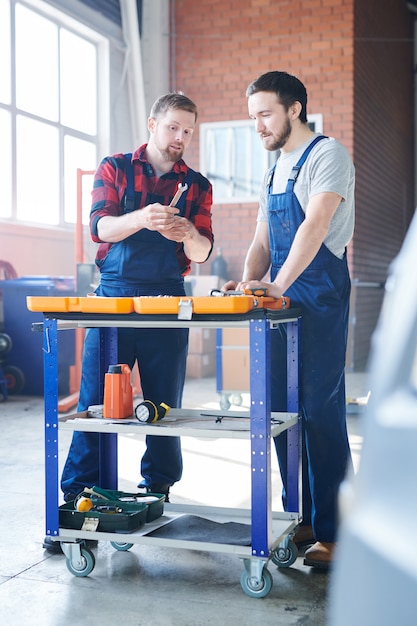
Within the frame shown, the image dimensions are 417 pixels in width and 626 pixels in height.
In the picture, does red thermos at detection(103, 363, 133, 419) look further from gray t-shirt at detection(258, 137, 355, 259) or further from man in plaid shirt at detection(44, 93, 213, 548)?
gray t-shirt at detection(258, 137, 355, 259)

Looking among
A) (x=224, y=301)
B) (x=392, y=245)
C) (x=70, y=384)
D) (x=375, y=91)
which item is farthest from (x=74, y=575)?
(x=392, y=245)

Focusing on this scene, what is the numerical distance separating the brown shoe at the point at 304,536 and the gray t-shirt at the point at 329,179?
100cm

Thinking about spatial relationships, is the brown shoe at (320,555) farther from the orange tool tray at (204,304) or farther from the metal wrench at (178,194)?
the metal wrench at (178,194)

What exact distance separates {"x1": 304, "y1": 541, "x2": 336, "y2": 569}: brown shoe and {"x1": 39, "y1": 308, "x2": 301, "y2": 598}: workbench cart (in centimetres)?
6

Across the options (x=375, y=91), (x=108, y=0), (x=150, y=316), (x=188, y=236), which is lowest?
(x=150, y=316)

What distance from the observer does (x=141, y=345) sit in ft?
9.84

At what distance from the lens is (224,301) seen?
230 cm

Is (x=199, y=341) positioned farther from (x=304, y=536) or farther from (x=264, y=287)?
(x=264, y=287)

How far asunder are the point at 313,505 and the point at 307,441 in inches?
8.8

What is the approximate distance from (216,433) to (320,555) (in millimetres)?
623

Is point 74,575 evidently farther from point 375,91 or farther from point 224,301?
point 375,91

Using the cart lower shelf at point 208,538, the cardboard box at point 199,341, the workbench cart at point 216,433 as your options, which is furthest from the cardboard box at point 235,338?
the cart lower shelf at point 208,538

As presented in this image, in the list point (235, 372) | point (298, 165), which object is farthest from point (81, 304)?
point (235, 372)

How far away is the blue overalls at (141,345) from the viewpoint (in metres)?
2.91
